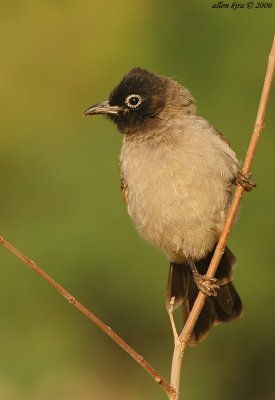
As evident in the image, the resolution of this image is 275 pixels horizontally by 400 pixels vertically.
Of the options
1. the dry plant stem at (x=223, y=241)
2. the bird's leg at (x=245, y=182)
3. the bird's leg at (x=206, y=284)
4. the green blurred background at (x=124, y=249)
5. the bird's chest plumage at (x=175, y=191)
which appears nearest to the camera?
the dry plant stem at (x=223, y=241)

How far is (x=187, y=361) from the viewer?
32.8ft

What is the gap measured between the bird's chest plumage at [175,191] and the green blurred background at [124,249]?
127 inches

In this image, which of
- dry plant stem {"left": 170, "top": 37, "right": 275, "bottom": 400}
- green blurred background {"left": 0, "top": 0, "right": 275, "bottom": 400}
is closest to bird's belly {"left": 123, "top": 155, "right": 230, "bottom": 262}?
dry plant stem {"left": 170, "top": 37, "right": 275, "bottom": 400}

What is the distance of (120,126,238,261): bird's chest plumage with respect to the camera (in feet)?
18.7

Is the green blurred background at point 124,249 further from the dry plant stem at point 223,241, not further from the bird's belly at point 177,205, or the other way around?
the dry plant stem at point 223,241

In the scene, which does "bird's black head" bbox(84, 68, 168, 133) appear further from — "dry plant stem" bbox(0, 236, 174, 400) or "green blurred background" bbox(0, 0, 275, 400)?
"green blurred background" bbox(0, 0, 275, 400)

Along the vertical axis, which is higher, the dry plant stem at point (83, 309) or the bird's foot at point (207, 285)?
the bird's foot at point (207, 285)

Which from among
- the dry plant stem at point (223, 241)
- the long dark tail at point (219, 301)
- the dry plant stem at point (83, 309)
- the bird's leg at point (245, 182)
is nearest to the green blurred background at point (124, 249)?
the long dark tail at point (219, 301)

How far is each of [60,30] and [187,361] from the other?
5.27 metres

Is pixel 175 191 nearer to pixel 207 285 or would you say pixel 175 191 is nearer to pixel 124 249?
pixel 207 285

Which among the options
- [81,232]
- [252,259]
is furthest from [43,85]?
[252,259]

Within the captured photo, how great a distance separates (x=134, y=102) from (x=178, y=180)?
84 centimetres

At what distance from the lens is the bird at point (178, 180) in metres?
5.73

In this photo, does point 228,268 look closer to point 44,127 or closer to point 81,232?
point 81,232
